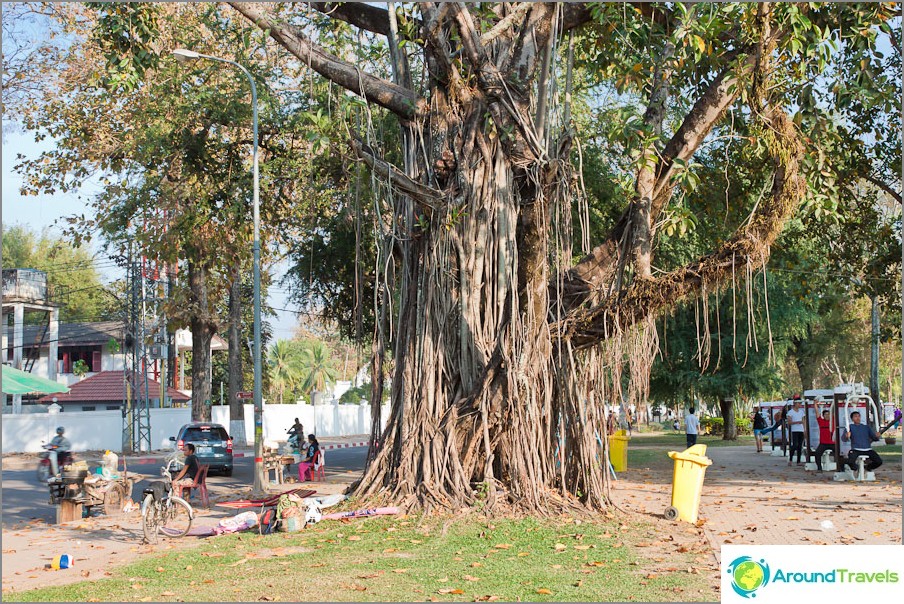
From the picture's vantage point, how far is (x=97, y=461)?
32.3 m

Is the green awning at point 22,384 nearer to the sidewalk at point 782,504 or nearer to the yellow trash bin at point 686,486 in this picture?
the sidewalk at point 782,504

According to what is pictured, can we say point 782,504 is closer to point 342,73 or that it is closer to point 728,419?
point 342,73

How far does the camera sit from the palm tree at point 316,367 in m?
79.6

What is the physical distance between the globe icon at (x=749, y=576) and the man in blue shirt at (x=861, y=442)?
13.6 metres

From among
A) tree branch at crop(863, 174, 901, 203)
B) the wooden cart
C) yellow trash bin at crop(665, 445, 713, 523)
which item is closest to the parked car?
the wooden cart

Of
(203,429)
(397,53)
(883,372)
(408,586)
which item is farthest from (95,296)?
(408,586)

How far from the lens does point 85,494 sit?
15.4m

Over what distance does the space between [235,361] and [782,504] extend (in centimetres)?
2501

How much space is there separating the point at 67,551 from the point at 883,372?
58.5 metres

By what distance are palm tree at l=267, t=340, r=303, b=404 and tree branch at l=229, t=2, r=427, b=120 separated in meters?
59.0

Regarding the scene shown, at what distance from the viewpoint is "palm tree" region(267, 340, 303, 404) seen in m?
72.5

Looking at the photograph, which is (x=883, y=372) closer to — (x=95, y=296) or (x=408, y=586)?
(x=95, y=296)

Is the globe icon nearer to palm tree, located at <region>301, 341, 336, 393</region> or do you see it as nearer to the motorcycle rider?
the motorcycle rider

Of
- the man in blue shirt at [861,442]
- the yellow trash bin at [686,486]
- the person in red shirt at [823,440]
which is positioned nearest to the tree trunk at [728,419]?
the person in red shirt at [823,440]
